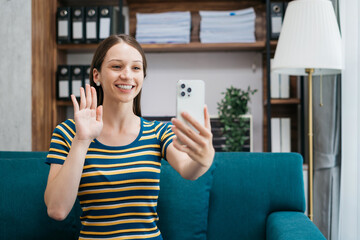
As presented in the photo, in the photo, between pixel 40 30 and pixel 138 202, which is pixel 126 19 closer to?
pixel 40 30

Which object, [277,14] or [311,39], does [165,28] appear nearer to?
[277,14]

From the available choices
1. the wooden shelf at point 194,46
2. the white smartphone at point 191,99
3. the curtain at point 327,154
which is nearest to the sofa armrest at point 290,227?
the white smartphone at point 191,99

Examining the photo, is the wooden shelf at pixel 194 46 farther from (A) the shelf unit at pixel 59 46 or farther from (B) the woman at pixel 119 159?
(B) the woman at pixel 119 159

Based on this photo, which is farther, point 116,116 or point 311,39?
point 311,39

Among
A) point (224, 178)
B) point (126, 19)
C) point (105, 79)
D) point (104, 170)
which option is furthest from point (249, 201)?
point (126, 19)

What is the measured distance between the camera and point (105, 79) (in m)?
1.15

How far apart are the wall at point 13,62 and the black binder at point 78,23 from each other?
1.00 ft

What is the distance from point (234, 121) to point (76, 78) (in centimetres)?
111

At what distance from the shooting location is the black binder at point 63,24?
2.62 metres

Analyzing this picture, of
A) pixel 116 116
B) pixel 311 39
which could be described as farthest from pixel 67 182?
pixel 311 39

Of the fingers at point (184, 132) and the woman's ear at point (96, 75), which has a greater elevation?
the woman's ear at point (96, 75)

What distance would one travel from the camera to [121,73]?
44.4 inches

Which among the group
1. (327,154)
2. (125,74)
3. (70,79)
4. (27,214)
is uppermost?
(70,79)

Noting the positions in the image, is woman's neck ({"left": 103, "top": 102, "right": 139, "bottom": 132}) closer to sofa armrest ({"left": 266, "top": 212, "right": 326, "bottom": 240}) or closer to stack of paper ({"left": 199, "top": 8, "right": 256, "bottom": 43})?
sofa armrest ({"left": 266, "top": 212, "right": 326, "bottom": 240})
